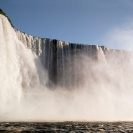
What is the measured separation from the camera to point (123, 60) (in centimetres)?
3353

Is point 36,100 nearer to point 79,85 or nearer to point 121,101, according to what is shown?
point 79,85

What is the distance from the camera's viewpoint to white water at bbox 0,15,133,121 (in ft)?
57.7

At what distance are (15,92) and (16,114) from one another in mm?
3874

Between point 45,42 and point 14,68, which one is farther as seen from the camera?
point 45,42

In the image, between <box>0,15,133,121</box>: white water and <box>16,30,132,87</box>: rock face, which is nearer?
<box>0,15,133,121</box>: white water

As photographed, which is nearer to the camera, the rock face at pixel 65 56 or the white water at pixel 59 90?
the white water at pixel 59 90

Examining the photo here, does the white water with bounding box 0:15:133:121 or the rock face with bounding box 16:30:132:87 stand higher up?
the rock face with bounding box 16:30:132:87

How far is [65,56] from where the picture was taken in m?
28.6

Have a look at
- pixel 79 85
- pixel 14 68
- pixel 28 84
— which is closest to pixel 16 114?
pixel 14 68

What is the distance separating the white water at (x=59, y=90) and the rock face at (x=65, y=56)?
0.53ft

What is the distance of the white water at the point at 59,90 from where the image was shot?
17.6 m

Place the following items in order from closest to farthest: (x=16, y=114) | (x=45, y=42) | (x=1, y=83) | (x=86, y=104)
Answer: (x=16, y=114) < (x=1, y=83) < (x=86, y=104) < (x=45, y=42)

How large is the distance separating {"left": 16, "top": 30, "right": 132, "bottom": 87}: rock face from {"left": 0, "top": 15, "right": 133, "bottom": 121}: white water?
0.16 m

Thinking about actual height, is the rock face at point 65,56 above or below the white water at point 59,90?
above
